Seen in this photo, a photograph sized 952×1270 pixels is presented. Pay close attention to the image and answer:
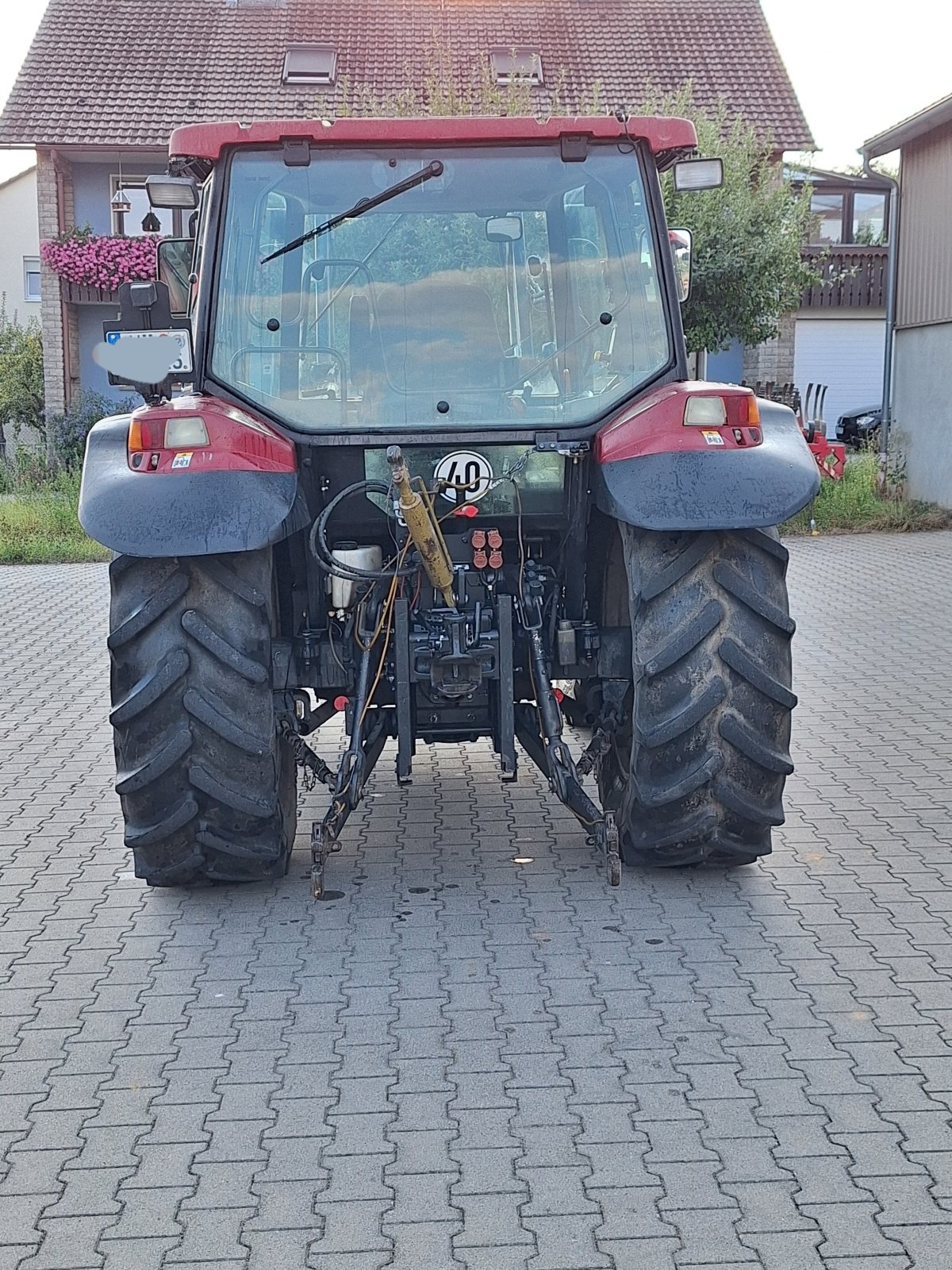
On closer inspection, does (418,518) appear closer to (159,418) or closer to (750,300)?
(159,418)

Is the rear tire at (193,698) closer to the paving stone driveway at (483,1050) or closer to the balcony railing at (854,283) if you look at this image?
the paving stone driveway at (483,1050)

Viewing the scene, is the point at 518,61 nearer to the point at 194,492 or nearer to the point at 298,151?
the point at 298,151

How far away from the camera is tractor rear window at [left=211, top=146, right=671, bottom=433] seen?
518 centimetres

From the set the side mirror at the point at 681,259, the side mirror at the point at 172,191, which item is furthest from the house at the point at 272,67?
the side mirror at the point at 172,191

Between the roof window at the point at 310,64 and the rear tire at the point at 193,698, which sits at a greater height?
the roof window at the point at 310,64

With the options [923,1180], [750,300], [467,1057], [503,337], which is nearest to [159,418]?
[503,337]

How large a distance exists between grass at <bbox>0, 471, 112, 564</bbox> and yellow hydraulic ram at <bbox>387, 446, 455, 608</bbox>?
35.4 feet

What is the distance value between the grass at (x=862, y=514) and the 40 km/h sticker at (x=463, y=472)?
1259 cm

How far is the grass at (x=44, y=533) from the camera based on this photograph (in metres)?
16.3

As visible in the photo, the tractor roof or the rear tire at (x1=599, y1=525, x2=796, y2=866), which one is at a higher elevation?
the tractor roof

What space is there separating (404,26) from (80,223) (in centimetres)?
666

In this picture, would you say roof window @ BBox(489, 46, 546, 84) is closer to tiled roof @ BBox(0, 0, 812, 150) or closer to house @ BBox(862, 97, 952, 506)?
tiled roof @ BBox(0, 0, 812, 150)

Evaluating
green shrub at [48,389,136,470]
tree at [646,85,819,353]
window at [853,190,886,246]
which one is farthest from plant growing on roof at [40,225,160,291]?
window at [853,190,886,246]

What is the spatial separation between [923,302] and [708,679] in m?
15.4
